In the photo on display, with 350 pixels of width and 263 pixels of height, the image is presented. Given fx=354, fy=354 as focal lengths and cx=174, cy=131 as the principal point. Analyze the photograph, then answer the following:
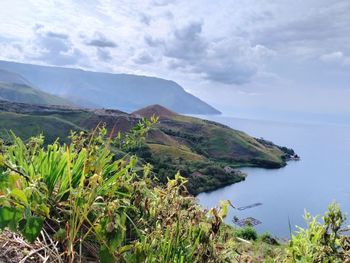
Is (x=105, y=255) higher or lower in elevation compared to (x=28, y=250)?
higher

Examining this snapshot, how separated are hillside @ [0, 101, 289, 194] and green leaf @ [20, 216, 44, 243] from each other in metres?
66.0

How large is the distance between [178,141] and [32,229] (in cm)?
13041

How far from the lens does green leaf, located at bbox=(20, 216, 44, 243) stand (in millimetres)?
2016

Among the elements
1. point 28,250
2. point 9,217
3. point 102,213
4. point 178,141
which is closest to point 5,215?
point 9,217

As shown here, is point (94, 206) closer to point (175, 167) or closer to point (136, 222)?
point (136, 222)

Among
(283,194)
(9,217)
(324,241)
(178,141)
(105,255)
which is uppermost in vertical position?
(324,241)

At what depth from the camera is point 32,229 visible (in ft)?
6.64

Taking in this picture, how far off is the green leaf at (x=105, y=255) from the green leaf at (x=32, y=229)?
15.0 inches

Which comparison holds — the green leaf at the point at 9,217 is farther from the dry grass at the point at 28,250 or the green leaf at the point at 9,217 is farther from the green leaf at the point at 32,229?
the dry grass at the point at 28,250

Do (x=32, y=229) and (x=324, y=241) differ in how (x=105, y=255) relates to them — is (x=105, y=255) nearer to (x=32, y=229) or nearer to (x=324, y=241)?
(x=32, y=229)

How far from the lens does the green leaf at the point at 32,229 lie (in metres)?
2.02

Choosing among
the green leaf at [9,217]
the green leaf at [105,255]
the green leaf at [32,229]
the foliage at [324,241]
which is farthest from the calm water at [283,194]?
the green leaf at [9,217]

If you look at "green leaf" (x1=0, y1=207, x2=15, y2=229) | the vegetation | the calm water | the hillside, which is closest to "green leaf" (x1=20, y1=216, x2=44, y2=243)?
the vegetation

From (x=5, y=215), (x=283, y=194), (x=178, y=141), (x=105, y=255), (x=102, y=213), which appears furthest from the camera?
(x=178, y=141)
